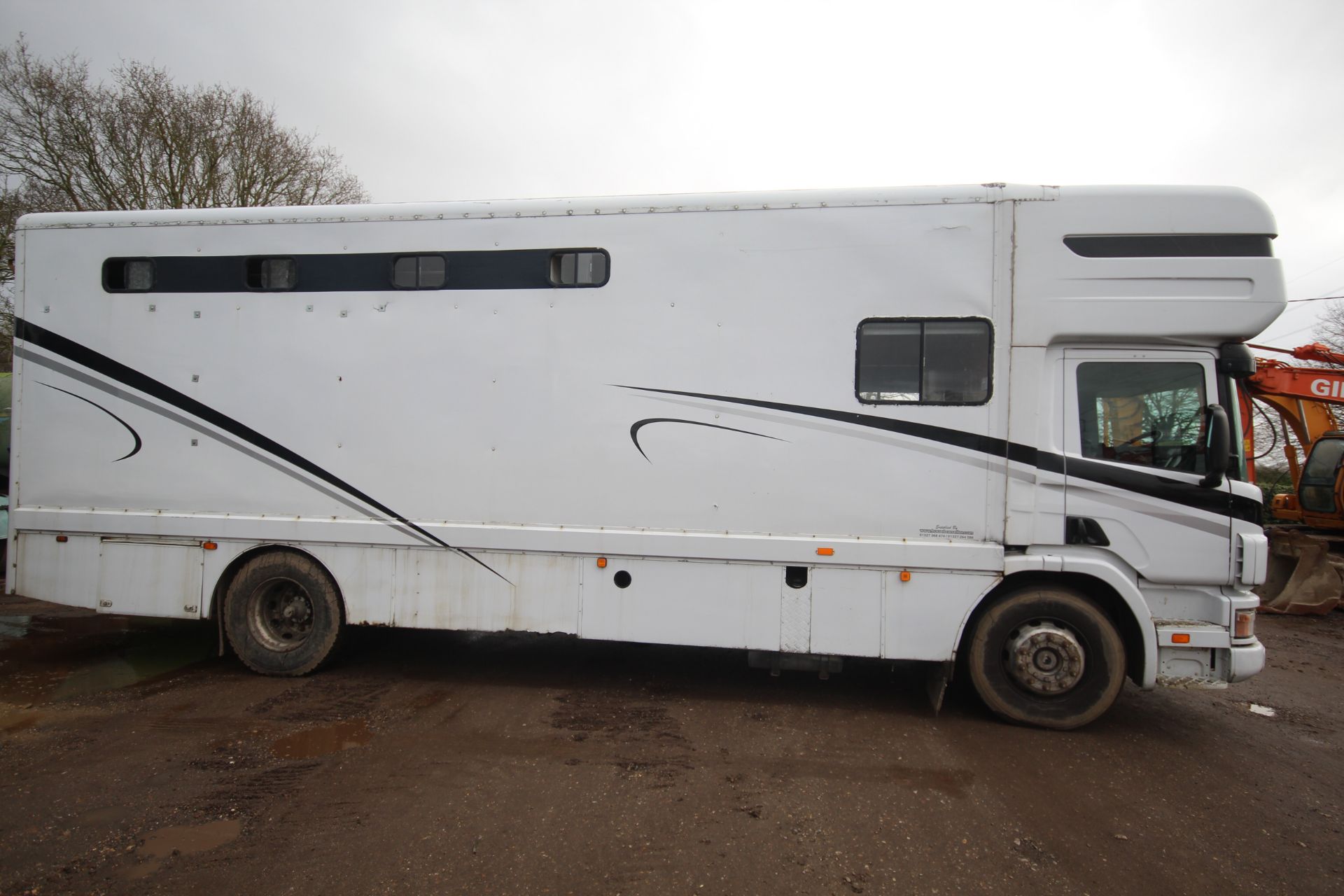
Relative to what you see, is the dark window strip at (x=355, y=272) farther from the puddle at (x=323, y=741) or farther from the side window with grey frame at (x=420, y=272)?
the puddle at (x=323, y=741)

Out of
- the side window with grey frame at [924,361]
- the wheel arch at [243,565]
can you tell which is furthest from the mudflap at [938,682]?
the wheel arch at [243,565]

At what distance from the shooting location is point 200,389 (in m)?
5.25

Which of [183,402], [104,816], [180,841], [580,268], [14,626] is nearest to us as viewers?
[180,841]

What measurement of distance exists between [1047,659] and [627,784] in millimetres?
2941

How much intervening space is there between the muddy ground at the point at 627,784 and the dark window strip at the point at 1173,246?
10.7 ft

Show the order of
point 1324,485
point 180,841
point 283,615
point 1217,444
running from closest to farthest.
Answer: point 180,841, point 1217,444, point 283,615, point 1324,485

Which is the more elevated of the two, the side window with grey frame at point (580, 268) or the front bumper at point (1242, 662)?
the side window with grey frame at point (580, 268)

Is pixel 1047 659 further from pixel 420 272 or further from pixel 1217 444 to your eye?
pixel 420 272

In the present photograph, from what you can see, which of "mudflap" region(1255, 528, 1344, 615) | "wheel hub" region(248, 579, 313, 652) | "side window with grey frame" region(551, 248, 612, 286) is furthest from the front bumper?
"wheel hub" region(248, 579, 313, 652)

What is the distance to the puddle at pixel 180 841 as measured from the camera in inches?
121

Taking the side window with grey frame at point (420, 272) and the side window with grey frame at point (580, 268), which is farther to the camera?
the side window with grey frame at point (420, 272)

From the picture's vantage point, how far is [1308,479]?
35.2ft

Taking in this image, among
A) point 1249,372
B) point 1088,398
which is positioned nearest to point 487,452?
point 1088,398

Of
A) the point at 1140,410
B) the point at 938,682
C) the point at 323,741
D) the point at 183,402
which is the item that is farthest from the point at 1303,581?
the point at 183,402
